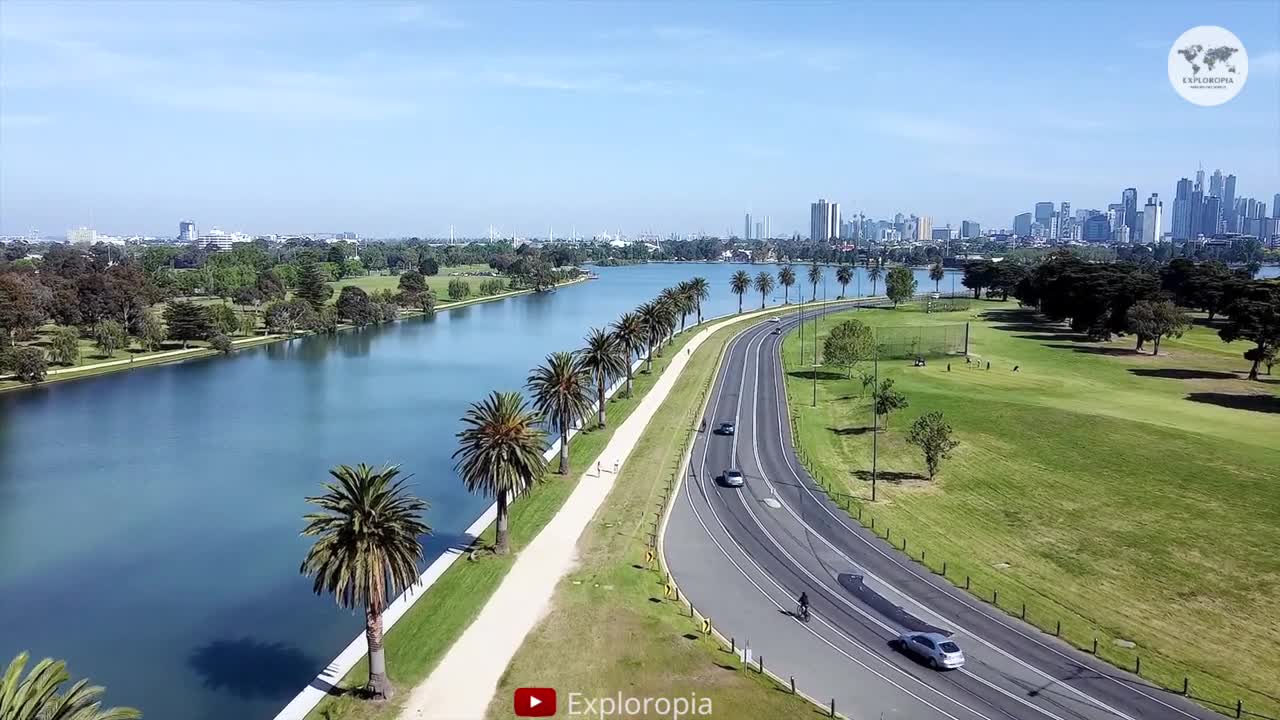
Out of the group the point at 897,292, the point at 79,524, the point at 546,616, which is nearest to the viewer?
the point at 546,616

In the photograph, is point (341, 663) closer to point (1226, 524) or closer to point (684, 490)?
point (684, 490)

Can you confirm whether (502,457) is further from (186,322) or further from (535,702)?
(186,322)

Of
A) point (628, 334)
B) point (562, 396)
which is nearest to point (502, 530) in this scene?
point (562, 396)

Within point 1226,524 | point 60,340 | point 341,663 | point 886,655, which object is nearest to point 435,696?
point 341,663

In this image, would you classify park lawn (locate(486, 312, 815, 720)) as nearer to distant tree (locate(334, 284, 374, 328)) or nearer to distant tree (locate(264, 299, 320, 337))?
distant tree (locate(264, 299, 320, 337))

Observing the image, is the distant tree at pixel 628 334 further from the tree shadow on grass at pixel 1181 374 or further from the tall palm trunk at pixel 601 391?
the tree shadow on grass at pixel 1181 374
